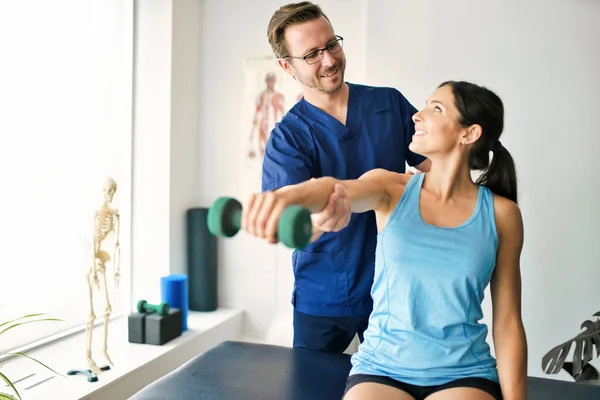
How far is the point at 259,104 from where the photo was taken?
11.9 feet

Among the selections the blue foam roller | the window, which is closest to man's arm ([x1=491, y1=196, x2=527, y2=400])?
the window

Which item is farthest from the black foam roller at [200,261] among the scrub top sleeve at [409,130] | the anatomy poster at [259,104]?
A: the scrub top sleeve at [409,130]

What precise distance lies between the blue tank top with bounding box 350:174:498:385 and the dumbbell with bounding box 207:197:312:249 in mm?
569

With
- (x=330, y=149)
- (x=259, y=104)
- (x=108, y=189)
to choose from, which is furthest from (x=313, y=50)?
(x=259, y=104)

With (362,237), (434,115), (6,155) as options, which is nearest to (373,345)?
(362,237)

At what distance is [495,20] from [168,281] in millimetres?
2188

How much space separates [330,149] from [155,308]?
1.50m

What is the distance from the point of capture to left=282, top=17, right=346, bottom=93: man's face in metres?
1.97

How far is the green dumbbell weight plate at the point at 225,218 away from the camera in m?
1.01

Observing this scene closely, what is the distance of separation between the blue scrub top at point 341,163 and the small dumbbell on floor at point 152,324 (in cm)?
111

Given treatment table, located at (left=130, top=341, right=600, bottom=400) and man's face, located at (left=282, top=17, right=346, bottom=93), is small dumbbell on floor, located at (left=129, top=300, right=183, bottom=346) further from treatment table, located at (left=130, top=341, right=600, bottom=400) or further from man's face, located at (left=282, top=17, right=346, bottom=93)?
man's face, located at (left=282, top=17, right=346, bottom=93)

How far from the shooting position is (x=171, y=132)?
3412 mm

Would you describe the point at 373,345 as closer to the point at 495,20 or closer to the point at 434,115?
the point at 434,115

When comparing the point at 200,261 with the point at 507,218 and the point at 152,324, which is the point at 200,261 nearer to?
the point at 152,324
